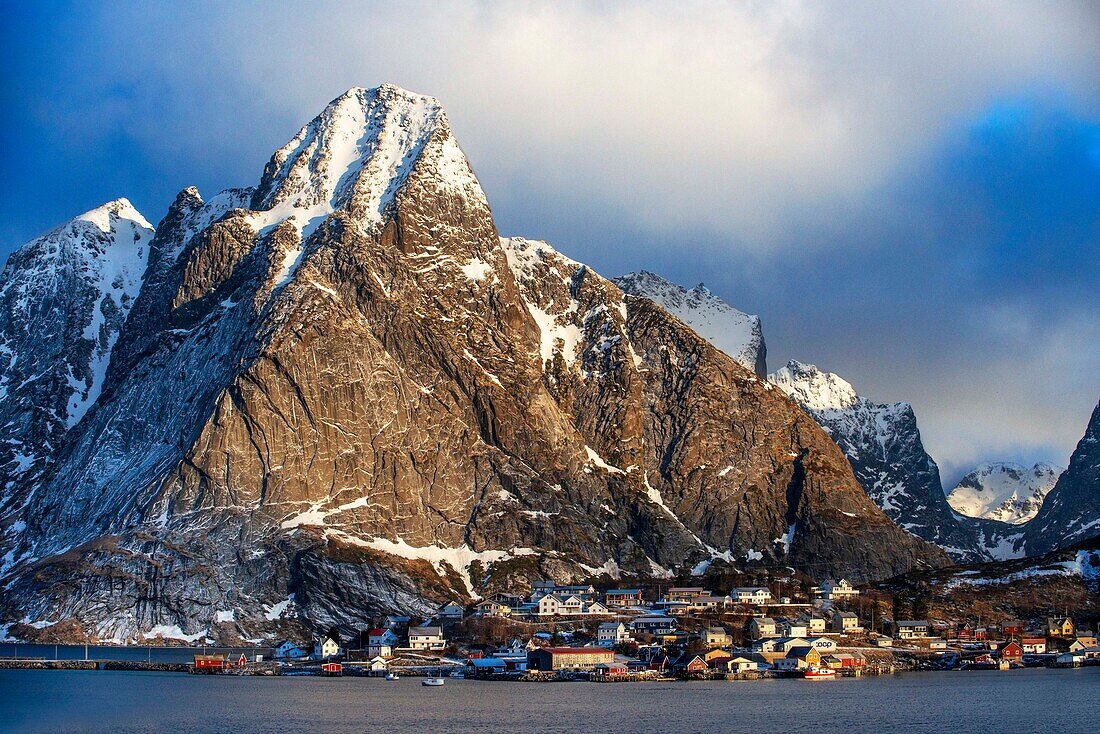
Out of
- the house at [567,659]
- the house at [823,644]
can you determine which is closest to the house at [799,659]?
the house at [823,644]

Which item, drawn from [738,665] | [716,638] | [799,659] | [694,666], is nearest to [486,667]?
[694,666]

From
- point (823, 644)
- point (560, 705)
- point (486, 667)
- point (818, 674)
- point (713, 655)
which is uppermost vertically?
point (823, 644)

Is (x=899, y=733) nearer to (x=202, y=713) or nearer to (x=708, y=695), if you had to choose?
(x=708, y=695)

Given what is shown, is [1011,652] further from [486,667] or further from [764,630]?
[486,667]

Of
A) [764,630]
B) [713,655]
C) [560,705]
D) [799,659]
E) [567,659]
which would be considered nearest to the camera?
[560,705]

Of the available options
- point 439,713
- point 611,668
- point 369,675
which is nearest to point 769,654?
point 611,668

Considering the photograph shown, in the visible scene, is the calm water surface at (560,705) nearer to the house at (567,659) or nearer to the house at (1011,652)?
the house at (567,659)
